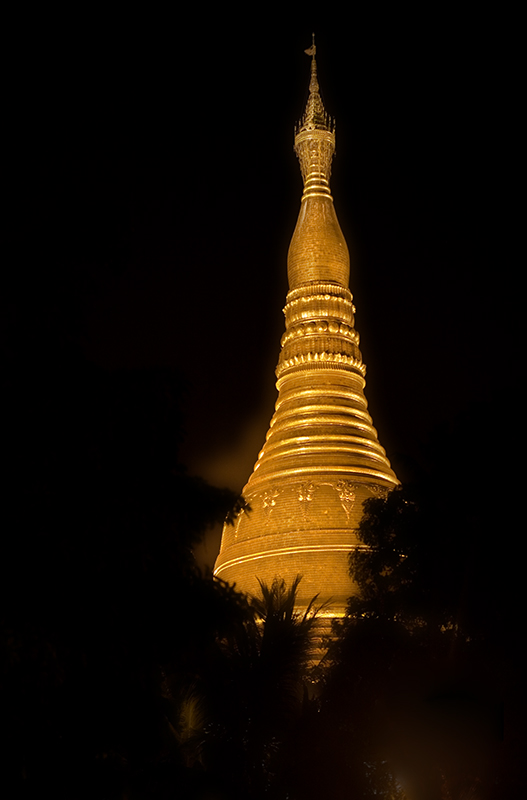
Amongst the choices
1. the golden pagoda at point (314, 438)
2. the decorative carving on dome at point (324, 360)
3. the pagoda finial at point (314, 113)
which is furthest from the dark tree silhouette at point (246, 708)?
the pagoda finial at point (314, 113)

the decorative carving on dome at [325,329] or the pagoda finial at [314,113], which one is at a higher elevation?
the pagoda finial at [314,113]

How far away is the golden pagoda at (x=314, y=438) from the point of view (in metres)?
22.1

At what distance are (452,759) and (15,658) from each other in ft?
23.8

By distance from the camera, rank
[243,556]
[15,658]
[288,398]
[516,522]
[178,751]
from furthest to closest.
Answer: [288,398]
[243,556]
[516,522]
[178,751]
[15,658]

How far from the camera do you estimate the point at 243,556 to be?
22844 millimetres

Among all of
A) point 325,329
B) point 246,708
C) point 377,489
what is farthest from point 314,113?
point 246,708

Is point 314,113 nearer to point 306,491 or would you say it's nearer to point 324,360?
point 324,360

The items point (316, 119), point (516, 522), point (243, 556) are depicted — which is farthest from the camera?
point (316, 119)

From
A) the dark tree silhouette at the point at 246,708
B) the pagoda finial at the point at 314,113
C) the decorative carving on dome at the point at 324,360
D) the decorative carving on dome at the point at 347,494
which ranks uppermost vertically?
the pagoda finial at the point at 314,113

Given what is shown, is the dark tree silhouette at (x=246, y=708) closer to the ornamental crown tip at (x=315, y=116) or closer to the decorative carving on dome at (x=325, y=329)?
the decorative carving on dome at (x=325, y=329)

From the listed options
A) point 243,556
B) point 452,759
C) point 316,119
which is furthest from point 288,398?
point 452,759

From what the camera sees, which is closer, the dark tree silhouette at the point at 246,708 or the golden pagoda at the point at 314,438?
the dark tree silhouette at the point at 246,708

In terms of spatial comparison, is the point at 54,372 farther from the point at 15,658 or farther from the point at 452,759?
the point at 452,759

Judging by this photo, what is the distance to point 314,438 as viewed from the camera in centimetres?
2414
